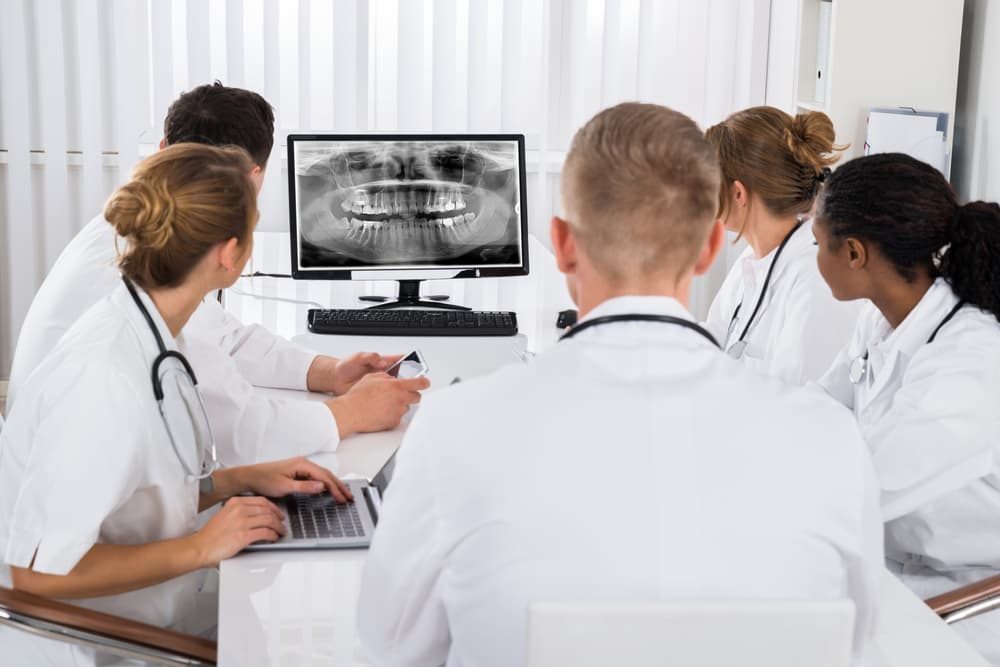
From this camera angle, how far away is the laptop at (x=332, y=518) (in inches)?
58.1

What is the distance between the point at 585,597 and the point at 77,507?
65 centimetres

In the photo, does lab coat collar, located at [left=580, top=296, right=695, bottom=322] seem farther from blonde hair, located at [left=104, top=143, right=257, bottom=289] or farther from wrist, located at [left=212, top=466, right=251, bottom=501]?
wrist, located at [left=212, top=466, right=251, bottom=501]

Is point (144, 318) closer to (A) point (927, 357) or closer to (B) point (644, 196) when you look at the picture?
(B) point (644, 196)

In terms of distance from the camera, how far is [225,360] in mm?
1873

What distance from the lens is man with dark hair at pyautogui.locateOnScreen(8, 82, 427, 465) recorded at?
1847mm

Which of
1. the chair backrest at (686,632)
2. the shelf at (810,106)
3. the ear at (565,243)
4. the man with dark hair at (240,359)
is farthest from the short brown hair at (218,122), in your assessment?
the shelf at (810,106)

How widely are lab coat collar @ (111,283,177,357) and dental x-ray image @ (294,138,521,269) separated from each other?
1.23 meters

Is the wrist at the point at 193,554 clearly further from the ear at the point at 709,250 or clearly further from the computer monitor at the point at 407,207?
the computer monitor at the point at 407,207

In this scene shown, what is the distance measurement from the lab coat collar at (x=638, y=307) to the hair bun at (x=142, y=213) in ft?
2.06

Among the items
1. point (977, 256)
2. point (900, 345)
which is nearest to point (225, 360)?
point (900, 345)

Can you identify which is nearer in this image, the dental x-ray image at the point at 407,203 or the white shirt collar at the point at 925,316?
the white shirt collar at the point at 925,316

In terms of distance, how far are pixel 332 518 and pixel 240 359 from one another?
28.8 inches

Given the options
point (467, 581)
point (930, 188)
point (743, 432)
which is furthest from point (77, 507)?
point (930, 188)

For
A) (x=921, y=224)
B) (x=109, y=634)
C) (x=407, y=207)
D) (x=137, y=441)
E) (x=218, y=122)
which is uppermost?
(x=218, y=122)
